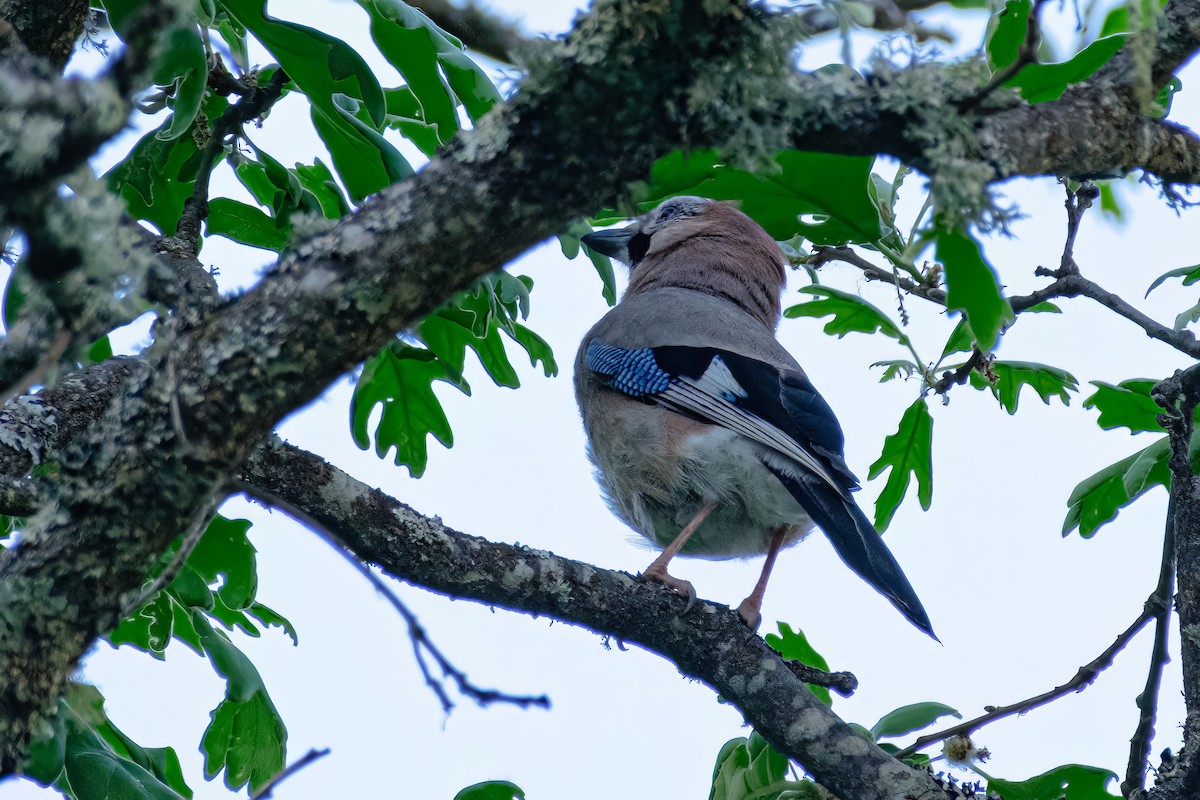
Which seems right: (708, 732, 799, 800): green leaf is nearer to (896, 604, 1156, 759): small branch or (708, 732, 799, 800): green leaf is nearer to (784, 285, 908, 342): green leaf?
(896, 604, 1156, 759): small branch

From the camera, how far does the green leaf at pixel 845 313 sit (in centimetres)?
316

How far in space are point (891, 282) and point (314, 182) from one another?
1.50 meters

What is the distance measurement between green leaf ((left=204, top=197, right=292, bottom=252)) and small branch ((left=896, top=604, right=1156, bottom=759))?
72.6 inches

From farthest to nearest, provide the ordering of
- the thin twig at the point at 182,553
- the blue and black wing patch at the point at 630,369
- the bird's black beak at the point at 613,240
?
the bird's black beak at the point at 613,240 → the blue and black wing patch at the point at 630,369 → the thin twig at the point at 182,553

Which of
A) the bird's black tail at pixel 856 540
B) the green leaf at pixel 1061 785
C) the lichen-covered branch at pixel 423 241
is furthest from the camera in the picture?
the bird's black tail at pixel 856 540

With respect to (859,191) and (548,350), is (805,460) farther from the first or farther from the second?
(859,191)

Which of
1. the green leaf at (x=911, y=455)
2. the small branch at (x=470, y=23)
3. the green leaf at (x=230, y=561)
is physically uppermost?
the small branch at (x=470, y=23)

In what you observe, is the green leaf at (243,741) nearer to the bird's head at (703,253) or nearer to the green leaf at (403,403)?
the green leaf at (403,403)

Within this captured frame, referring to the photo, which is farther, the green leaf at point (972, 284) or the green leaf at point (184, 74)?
the green leaf at point (184, 74)

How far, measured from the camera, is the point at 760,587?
3.38m

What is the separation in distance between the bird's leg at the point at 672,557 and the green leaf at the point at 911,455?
0.48 m

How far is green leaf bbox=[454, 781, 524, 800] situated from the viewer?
259cm

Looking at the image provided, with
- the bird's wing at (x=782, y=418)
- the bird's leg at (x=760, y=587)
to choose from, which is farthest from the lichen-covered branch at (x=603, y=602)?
the bird's leg at (x=760, y=587)

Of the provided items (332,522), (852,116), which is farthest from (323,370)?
(332,522)
